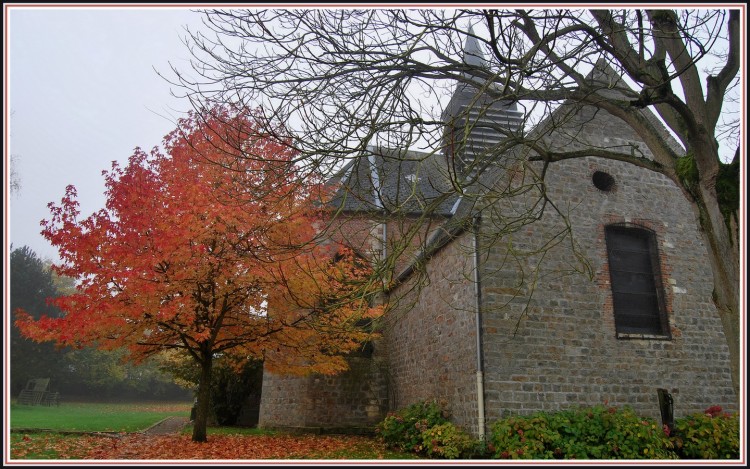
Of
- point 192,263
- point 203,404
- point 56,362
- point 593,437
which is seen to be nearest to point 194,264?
point 192,263

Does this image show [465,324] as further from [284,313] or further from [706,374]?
[706,374]

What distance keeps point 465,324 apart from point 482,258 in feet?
4.41

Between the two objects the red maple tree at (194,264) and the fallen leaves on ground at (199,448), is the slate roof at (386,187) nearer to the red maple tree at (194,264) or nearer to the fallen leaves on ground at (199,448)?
the red maple tree at (194,264)

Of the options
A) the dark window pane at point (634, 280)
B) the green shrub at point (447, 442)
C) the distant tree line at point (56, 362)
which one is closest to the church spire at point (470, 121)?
the dark window pane at point (634, 280)

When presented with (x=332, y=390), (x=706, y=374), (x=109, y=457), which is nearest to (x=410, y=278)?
(x=332, y=390)

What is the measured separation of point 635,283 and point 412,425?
555cm

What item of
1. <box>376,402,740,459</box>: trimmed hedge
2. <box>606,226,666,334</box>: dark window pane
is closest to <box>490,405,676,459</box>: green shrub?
<box>376,402,740,459</box>: trimmed hedge

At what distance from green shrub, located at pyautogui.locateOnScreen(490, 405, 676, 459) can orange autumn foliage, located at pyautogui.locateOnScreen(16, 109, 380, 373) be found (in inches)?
127

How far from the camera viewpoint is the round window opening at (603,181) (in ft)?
37.1

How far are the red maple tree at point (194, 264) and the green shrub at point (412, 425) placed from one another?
2.36 m

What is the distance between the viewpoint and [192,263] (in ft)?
29.7

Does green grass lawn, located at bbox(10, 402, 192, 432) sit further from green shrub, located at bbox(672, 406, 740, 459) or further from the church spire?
green shrub, located at bbox(672, 406, 740, 459)

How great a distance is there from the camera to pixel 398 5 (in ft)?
21.1

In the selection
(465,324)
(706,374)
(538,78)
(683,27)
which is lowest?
(706,374)
